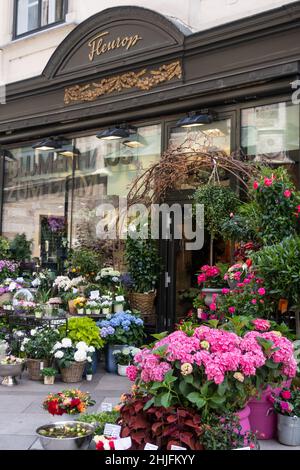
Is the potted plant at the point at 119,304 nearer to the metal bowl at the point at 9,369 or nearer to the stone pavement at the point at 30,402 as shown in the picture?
the stone pavement at the point at 30,402

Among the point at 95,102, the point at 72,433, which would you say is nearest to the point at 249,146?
the point at 95,102

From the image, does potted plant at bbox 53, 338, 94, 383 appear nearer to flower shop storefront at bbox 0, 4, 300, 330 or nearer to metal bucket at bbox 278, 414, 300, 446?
flower shop storefront at bbox 0, 4, 300, 330

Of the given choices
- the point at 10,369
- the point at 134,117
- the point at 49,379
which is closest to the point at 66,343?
the point at 49,379

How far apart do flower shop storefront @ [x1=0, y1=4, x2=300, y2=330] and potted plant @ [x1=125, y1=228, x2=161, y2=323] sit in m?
0.27

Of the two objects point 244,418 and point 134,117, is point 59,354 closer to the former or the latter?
point 244,418

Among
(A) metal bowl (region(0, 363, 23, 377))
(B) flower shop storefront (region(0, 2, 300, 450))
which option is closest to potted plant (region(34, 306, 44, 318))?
(B) flower shop storefront (region(0, 2, 300, 450))

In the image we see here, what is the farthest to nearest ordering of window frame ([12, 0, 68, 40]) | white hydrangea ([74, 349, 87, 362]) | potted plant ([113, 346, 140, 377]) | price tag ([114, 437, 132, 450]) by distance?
window frame ([12, 0, 68, 40]), potted plant ([113, 346, 140, 377]), white hydrangea ([74, 349, 87, 362]), price tag ([114, 437, 132, 450])

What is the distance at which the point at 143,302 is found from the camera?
939 cm

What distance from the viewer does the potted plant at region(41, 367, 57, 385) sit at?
7398 mm

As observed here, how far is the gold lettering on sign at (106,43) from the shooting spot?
981 centimetres

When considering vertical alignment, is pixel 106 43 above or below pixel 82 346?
above

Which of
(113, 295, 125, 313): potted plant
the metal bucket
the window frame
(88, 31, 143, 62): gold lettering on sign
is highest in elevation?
the window frame

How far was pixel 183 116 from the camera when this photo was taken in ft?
31.1

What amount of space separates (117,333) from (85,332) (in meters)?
0.57
